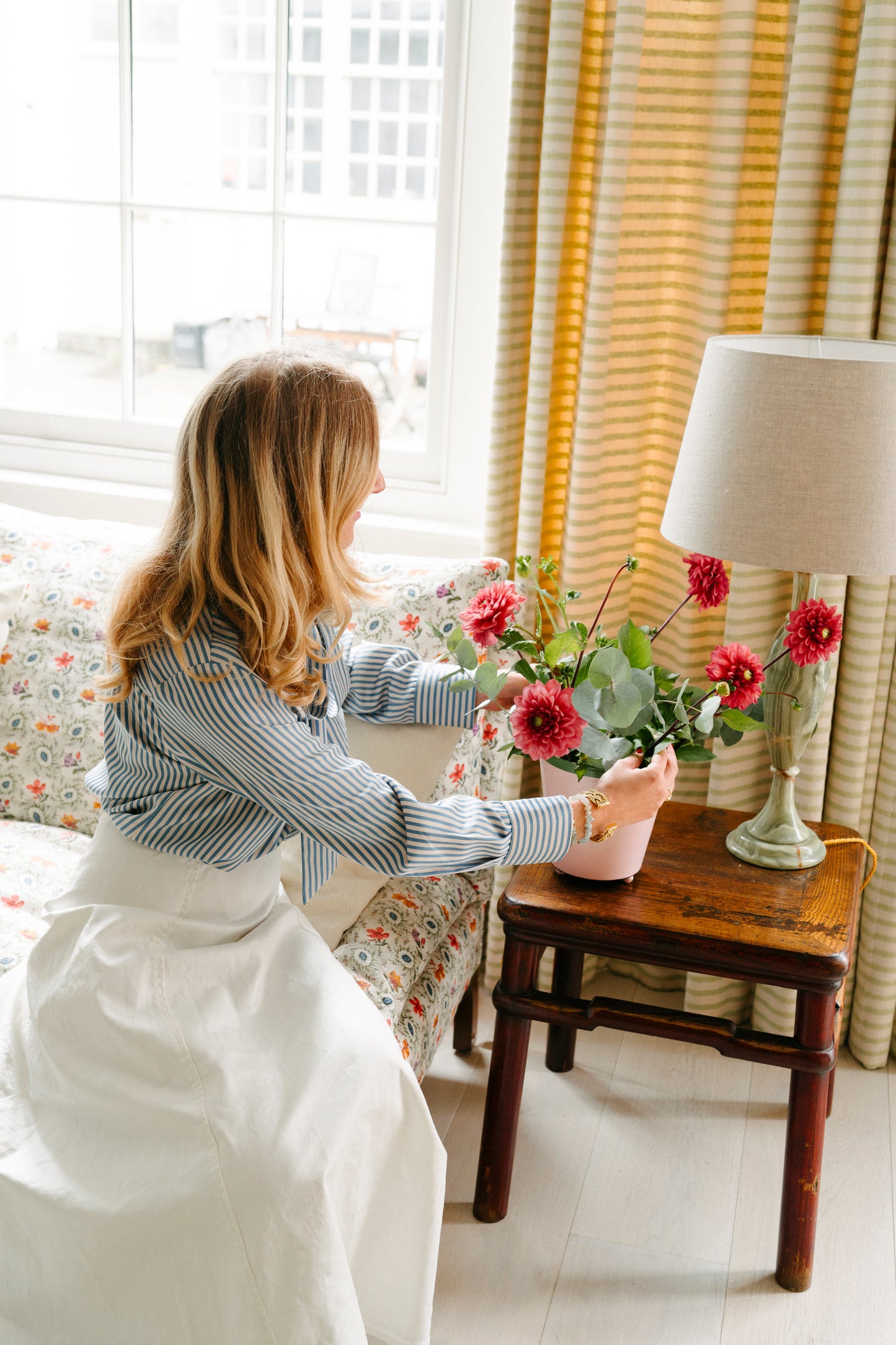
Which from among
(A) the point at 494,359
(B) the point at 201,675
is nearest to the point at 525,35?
(A) the point at 494,359

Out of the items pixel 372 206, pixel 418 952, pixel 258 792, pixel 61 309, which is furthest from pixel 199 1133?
pixel 61 309

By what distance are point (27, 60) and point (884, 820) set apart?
2.18 metres

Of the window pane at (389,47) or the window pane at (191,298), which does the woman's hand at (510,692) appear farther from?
the window pane at (389,47)

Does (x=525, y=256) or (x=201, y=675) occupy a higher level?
(x=525, y=256)

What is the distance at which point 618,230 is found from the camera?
179cm

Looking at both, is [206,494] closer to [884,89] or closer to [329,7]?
[884,89]

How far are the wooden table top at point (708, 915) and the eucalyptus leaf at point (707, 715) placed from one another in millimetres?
236

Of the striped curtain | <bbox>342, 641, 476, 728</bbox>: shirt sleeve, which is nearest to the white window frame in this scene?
the striped curtain

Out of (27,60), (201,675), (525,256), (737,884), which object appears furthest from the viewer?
(27,60)

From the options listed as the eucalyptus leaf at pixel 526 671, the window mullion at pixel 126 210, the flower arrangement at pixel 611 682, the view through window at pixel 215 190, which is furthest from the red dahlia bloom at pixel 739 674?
the window mullion at pixel 126 210

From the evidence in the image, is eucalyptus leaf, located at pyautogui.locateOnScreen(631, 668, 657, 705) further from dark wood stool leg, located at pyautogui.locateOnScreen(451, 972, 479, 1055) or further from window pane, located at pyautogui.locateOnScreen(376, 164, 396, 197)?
window pane, located at pyautogui.locateOnScreen(376, 164, 396, 197)

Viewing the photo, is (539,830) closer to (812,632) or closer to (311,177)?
(812,632)

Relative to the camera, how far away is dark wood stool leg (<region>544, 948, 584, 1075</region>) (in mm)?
1797

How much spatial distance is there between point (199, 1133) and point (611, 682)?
64 centimetres
